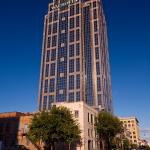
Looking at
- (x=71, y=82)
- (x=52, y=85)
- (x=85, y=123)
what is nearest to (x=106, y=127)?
(x=85, y=123)

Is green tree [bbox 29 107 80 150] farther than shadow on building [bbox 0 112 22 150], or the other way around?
shadow on building [bbox 0 112 22 150]

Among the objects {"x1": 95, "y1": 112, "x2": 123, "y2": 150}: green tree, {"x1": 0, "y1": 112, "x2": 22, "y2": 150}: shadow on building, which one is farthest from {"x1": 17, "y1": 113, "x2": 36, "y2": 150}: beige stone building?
{"x1": 95, "y1": 112, "x2": 123, "y2": 150}: green tree

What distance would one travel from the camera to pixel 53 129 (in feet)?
184

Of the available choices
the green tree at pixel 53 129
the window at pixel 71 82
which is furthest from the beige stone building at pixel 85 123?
the window at pixel 71 82

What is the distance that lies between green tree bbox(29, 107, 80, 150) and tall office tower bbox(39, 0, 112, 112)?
84155mm

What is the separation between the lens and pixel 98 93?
479ft

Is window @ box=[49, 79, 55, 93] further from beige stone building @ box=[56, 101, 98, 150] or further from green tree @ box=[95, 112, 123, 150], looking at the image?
beige stone building @ box=[56, 101, 98, 150]

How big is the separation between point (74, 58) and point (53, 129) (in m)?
106

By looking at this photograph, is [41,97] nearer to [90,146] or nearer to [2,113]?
[2,113]

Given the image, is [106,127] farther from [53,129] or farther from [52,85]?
[52,85]

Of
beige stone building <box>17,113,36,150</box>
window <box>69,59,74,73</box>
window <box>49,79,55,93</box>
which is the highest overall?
window <box>69,59,74,73</box>

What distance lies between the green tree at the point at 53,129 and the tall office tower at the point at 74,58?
3313 inches

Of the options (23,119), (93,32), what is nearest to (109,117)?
(23,119)

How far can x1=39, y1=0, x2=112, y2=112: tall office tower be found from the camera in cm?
14775
